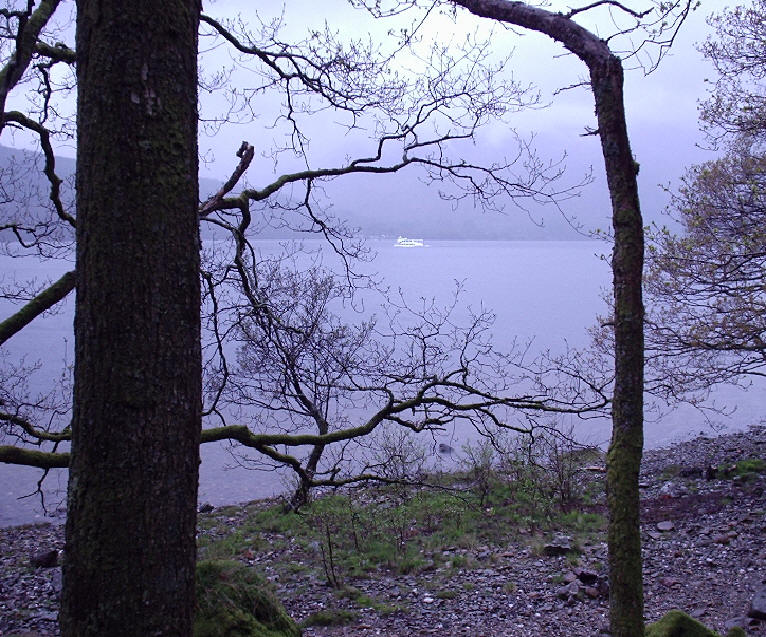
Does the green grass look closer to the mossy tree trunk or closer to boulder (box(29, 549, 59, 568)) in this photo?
boulder (box(29, 549, 59, 568))

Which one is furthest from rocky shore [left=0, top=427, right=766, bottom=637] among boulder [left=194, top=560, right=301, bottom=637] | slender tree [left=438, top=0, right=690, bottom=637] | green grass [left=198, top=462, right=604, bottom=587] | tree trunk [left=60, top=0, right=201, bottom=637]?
tree trunk [left=60, top=0, right=201, bottom=637]

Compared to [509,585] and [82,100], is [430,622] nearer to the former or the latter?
[509,585]

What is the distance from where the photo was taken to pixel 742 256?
868 cm

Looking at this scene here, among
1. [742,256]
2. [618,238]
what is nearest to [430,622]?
[618,238]

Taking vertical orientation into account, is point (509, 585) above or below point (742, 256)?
below

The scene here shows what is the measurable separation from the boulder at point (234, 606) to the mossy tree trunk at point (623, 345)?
2305 millimetres

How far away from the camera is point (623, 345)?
10.3ft

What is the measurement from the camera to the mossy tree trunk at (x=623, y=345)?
3.11 m

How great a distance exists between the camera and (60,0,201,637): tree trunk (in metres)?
1.77

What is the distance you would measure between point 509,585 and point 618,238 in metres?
5.50

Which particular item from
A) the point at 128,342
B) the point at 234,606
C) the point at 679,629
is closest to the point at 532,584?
the point at 679,629

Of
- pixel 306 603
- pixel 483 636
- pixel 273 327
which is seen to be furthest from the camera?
pixel 306 603

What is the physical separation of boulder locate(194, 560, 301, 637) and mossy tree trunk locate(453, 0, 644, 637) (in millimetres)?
2305

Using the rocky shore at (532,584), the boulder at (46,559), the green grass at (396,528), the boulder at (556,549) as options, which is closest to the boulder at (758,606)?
the rocky shore at (532,584)
